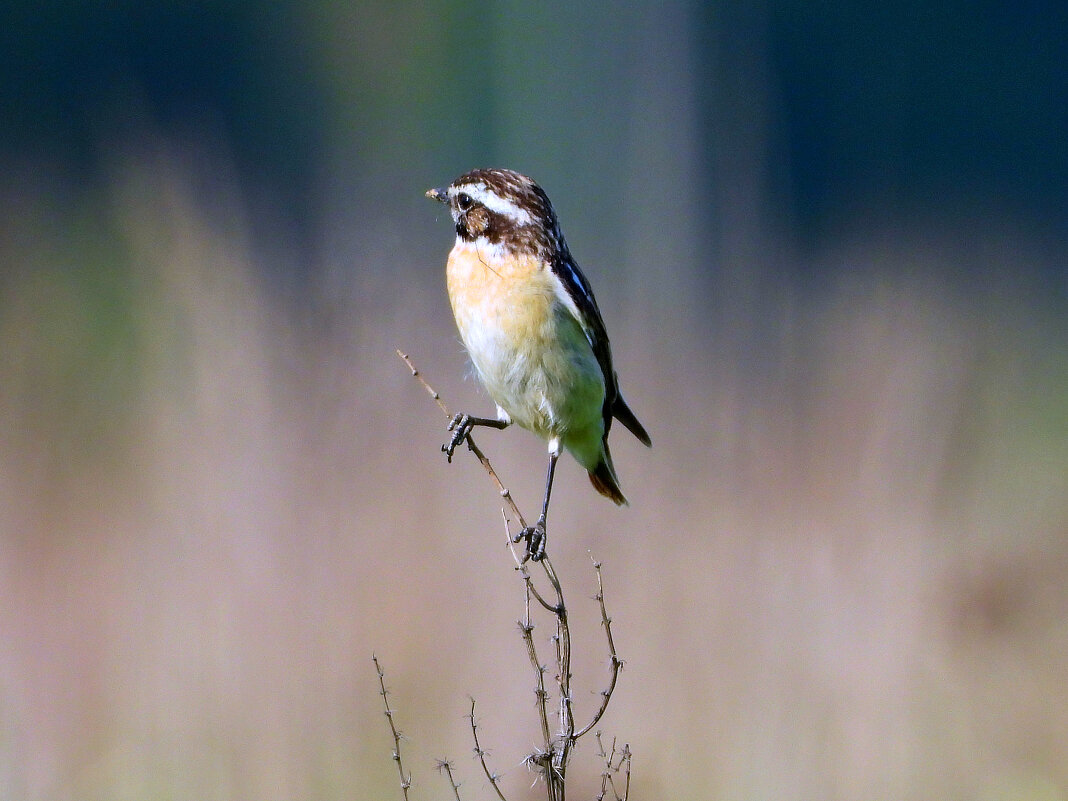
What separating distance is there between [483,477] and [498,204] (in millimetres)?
1275

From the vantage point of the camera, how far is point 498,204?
2.63m

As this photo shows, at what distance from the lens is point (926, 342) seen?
4020 millimetres

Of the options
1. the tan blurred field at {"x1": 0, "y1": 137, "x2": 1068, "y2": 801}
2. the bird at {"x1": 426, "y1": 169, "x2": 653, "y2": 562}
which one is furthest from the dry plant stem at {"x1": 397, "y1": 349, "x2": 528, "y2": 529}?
the tan blurred field at {"x1": 0, "y1": 137, "x2": 1068, "y2": 801}

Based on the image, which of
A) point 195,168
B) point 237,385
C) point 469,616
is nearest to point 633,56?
point 195,168

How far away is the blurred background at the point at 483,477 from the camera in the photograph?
3373 mm

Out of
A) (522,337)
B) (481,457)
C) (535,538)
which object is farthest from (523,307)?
(535,538)

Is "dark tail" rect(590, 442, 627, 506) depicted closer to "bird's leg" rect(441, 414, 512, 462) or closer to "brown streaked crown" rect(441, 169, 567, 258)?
"bird's leg" rect(441, 414, 512, 462)

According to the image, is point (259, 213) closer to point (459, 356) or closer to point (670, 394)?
point (459, 356)

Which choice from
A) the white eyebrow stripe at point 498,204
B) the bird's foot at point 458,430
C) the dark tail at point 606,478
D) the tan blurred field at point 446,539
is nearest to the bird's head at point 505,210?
the white eyebrow stripe at point 498,204

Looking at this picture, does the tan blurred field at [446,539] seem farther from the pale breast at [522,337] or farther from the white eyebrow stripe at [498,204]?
the white eyebrow stripe at [498,204]

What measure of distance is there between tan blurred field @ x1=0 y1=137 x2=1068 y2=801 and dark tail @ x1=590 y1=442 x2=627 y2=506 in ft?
1.72

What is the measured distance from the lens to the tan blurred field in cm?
335

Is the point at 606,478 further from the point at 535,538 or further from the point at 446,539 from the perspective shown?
the point at 446,539

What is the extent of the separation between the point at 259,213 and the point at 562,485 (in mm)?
1688
